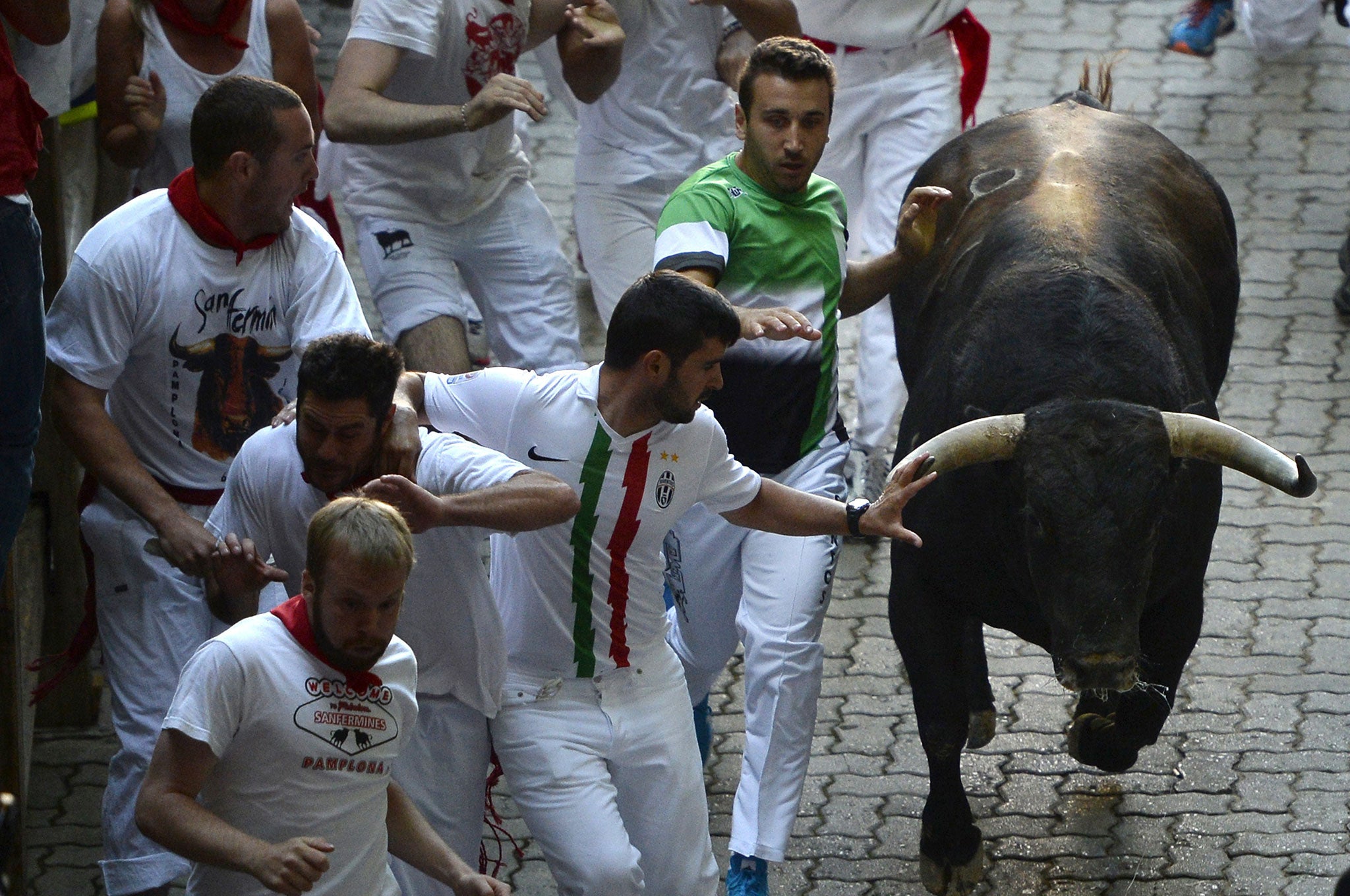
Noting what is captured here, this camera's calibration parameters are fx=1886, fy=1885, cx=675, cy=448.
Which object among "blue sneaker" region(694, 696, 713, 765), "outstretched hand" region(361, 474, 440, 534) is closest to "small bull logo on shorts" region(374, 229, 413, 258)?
"blue sneaker" region(694, 696, 713, 765)

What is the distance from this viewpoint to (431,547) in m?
4.50

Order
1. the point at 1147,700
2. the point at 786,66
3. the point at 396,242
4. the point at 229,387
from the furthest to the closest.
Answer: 1. the point at 396,242
2. the point at 1147,700
3. the point at 786,66
4. the point at 229,387

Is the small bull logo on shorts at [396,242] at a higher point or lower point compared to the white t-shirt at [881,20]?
lower

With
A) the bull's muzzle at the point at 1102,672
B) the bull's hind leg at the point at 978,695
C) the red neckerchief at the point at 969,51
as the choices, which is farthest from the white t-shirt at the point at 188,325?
the red neckerchief at the point at 969,51

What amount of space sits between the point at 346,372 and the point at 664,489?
92 centimetres

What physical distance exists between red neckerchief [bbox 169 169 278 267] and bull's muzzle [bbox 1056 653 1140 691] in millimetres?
2528

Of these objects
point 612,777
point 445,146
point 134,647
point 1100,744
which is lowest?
point 1100,744

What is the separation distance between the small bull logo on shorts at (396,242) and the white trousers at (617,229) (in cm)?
105

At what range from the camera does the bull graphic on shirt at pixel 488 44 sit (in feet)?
22.4

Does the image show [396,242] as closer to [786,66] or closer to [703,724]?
[786,66]

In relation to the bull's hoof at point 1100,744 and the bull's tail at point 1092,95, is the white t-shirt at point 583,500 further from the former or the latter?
the bull's tail at point 1092,95

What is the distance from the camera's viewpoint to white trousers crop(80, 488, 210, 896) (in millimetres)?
5055

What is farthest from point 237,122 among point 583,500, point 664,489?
point 664,489

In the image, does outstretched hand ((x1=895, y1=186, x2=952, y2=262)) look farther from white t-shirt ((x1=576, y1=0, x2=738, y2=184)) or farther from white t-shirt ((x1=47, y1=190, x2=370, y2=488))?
white t-shirt ((x1=576, y1=0, x2=738, y2=184))
